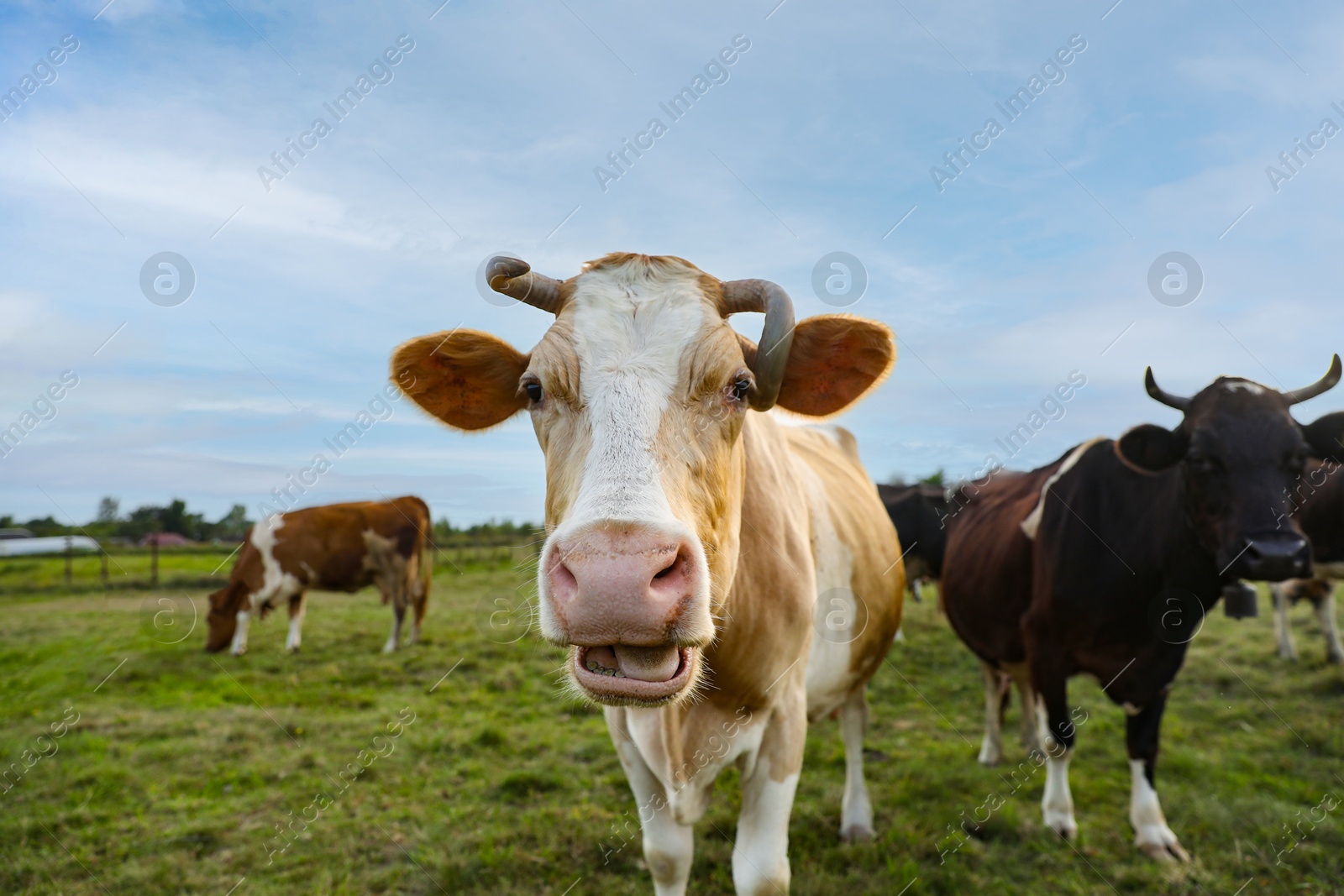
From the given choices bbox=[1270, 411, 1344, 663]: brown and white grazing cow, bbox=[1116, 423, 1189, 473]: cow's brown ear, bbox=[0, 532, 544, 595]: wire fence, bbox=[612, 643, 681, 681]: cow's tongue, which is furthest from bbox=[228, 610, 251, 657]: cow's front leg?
bbox=[1270, 411, 1344, 663]: brown and white grazing cow

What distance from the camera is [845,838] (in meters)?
4.50

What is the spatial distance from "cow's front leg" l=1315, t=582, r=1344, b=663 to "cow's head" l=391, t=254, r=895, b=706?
29.2 ft

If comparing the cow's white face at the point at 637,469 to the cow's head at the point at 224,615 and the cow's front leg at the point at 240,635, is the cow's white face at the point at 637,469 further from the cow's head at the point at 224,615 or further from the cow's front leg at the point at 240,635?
the cow's head at the point at 224,615

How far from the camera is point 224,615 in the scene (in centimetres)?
1165

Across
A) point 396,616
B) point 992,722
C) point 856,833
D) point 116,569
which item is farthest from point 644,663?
point 116,569

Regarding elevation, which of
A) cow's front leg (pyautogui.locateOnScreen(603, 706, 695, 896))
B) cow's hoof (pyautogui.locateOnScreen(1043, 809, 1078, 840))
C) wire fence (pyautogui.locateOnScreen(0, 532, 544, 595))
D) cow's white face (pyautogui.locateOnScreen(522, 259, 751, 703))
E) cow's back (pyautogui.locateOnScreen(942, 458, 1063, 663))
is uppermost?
cow's white face (pyautogui.locateOnScreen(522, 259, 751, 703))

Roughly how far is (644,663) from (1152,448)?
12.9ft

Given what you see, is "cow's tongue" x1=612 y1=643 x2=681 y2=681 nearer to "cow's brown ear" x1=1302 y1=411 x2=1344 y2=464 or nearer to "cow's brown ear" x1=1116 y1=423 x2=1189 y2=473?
"cow's brown ear" x1=1116 y1=423 x2=1189 y2=473

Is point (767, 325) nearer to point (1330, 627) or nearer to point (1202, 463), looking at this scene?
point (1202, 463)

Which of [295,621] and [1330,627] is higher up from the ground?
[1330,627]

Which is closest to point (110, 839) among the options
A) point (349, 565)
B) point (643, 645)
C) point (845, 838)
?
point (845, 838)

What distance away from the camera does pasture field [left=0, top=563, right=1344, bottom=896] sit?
13.4 feet

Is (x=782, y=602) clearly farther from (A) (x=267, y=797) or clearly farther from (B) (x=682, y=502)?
(A) (x=267, y=797)

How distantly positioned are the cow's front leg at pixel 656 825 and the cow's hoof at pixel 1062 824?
2.75 metres
